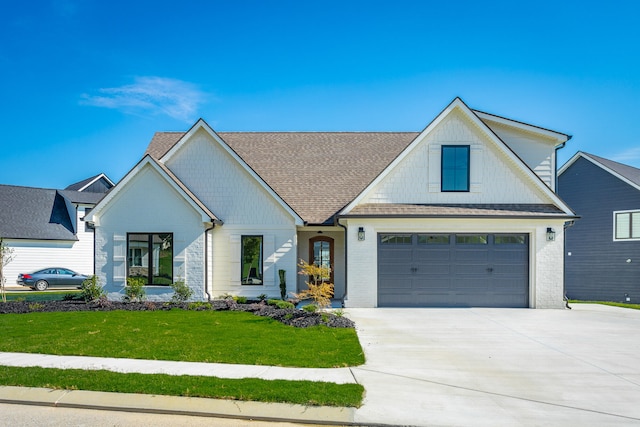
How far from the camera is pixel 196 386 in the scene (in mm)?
6699

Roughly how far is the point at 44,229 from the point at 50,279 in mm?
5156

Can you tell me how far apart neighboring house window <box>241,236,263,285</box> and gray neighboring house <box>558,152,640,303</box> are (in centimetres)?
1892

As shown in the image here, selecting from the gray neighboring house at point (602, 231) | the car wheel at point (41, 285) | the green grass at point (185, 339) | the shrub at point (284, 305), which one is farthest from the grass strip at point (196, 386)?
the gray neighboring house at point (602, 231)

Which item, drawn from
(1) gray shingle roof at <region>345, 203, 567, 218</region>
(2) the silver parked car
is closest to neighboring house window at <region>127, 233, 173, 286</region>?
(1) gray shingle roof at <region>345, 203, 567, 218</region>

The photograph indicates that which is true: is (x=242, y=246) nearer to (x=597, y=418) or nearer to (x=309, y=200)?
(x=309, y=200)

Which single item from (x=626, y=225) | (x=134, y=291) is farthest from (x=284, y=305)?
(x=626, y=225)

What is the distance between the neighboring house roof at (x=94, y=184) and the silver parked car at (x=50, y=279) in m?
10.3

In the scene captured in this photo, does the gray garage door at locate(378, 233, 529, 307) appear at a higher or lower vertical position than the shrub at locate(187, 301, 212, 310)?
A: higher

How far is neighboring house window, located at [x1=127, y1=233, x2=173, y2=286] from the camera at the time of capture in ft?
55.5

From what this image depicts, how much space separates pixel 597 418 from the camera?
→ 5.88 m

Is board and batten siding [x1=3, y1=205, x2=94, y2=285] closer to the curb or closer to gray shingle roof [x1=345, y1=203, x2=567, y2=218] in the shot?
gray shingle roof [x1=345, y1=203, x2=567, y2=218]

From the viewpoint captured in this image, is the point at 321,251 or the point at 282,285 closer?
the point at 282,285

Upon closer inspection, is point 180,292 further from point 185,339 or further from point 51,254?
point 51,254

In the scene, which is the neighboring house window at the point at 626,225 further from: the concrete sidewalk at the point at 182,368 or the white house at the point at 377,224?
the concrete sidewalk at the point at 182,368
